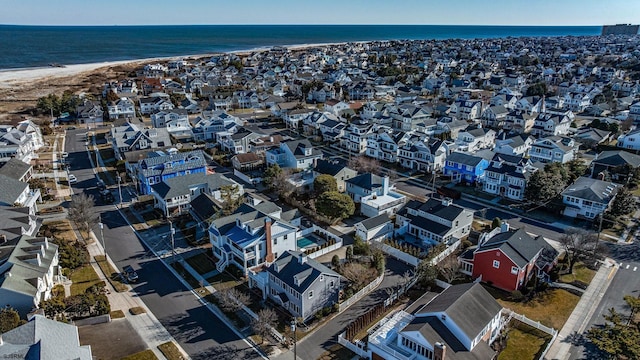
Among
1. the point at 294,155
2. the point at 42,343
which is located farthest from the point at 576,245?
the point at 42,343

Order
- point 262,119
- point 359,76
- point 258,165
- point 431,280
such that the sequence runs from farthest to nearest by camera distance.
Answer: point 359,76
point 262,119
point 258,165
point 431,280

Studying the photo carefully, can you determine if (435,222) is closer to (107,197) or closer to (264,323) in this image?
(264,323)

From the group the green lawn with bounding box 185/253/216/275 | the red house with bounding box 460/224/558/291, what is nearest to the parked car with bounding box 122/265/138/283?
the green lawn with bounding box 185/253/216/275

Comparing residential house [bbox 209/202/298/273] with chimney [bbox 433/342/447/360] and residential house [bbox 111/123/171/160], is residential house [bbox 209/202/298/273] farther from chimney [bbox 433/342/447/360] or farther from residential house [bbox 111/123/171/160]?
residential house [bbox 111/123/171/160]

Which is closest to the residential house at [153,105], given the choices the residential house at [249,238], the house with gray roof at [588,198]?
the residential house at [249,238]

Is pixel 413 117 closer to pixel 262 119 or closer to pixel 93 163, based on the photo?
pixel 262 119

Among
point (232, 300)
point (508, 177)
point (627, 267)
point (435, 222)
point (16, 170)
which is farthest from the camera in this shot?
point (16, 170)

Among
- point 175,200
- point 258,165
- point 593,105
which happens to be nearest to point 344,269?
point 175,200
